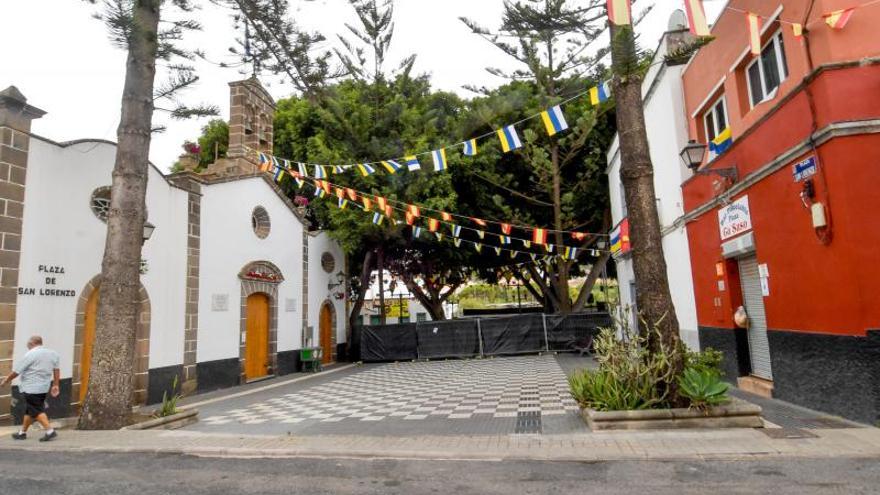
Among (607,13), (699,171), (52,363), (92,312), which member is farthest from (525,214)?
(52,363)

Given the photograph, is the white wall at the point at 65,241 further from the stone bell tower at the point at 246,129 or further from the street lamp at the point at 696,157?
the street lamp at the point at 696,157

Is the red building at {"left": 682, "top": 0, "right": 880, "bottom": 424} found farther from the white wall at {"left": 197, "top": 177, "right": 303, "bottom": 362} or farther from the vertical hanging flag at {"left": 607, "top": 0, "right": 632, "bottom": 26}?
the white wall at {"left": 197, "top": 177, "right": 303, "bottom": 362}

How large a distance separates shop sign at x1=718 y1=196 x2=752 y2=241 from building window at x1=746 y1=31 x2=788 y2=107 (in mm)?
1621

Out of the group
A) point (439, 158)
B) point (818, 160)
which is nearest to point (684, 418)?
point (818, 160)

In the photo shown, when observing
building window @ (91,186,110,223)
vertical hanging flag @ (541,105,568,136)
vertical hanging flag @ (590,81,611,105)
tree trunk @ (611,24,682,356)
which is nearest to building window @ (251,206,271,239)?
building window @ (91,186,110,223)

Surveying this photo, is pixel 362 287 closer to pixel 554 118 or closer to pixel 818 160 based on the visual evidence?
pixel 554 118

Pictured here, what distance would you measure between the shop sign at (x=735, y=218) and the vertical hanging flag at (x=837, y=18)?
279 centimetres

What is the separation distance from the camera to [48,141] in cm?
893

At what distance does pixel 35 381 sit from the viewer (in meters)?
6.92

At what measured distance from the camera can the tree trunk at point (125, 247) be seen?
24.2ft

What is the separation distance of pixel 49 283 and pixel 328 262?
10.2 metres

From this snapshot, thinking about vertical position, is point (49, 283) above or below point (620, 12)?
below

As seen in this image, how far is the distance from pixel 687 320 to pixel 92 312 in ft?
39.6

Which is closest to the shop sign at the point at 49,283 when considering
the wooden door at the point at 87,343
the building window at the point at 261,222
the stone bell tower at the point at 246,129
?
the wooden door at the point at 87,343
